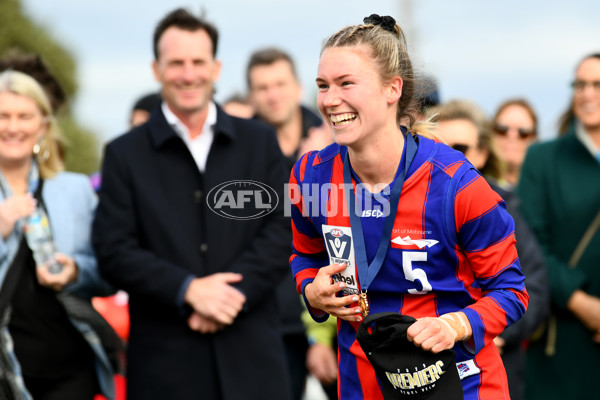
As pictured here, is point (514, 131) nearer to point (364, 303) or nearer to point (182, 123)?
point (182, 123)

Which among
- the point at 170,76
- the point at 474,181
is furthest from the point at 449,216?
the point at 170,76

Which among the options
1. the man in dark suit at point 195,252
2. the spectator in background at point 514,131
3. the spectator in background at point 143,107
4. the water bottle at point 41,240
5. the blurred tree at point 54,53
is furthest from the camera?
the blurred tree at point 54,53

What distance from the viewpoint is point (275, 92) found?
7.53 metres

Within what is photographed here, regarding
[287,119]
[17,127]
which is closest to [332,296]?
[17,127]

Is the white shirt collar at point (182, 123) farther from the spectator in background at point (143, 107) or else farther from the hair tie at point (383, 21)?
the hair tie at point (383, 21)

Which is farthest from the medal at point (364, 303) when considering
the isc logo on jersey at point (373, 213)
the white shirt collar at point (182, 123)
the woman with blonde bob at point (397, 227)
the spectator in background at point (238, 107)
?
the spectator in background at point (238, 107)

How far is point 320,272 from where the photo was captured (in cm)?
329

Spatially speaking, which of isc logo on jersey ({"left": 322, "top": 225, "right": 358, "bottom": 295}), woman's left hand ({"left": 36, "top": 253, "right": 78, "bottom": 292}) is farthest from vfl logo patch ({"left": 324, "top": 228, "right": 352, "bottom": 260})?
woman's left hand ({"left": 36, "top": 253, "right": 78, "bottom": 292})

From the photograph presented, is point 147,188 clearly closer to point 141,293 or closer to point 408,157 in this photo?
point 141,293

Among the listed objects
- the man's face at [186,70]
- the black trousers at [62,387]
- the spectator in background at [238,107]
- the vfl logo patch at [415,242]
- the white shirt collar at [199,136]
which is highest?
the man's face at [186,70]

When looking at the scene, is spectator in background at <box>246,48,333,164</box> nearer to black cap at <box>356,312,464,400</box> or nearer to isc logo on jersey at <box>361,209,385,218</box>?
isc logo on jersey at <box>361,209,385,218</box>

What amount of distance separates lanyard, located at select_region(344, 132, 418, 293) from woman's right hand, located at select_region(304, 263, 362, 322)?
7 centimetres

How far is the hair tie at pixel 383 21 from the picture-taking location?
3.39 meters

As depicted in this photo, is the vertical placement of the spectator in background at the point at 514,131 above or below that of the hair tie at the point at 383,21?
below
